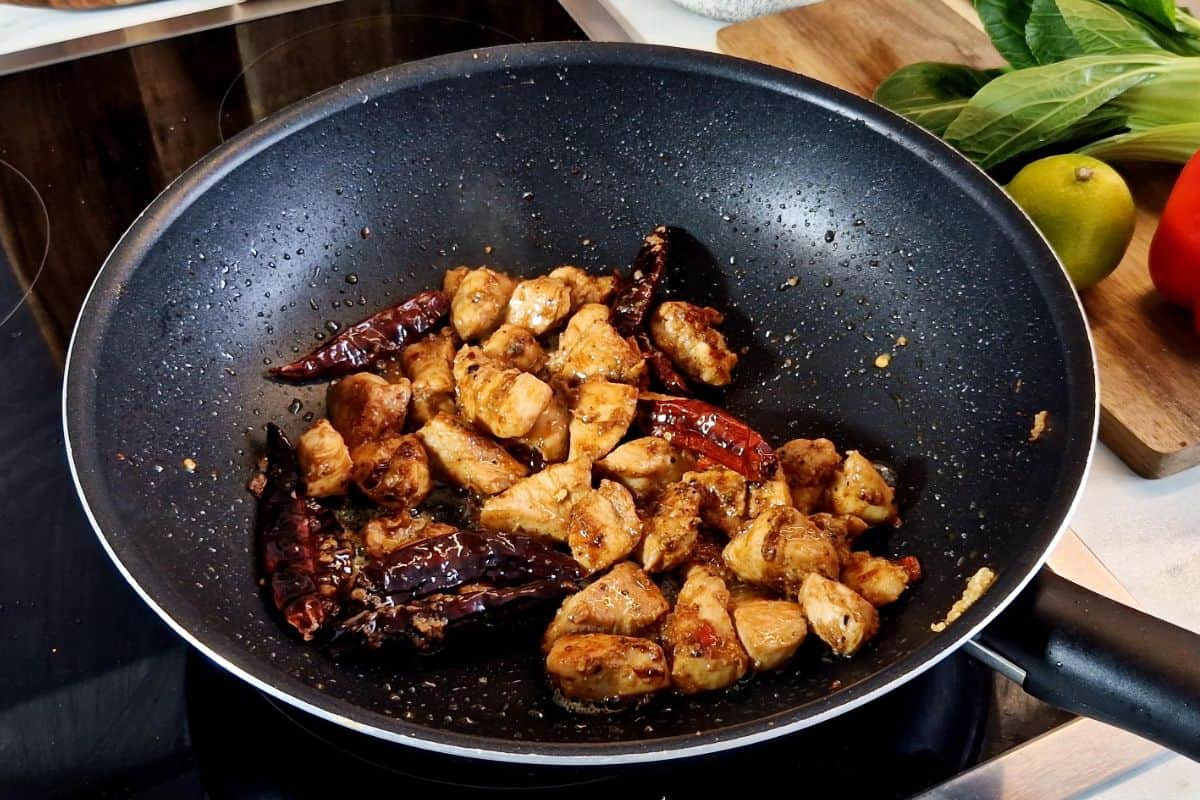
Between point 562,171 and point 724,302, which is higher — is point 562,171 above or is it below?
above

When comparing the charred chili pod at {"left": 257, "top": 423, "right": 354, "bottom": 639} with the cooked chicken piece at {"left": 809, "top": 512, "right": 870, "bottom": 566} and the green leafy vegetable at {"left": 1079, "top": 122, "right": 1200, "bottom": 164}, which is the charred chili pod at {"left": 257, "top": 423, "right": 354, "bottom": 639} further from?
the green leafy vegetable at {"left": 1079, "top": 122, "right": 1200, "bottom": 164}

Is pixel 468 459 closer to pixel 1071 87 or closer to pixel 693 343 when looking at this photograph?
pixel 693 343

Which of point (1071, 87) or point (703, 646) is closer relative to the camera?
point (703, 646)

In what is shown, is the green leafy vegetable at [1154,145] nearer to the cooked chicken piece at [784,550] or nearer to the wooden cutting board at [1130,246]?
the wooden cutting board at [1130,246]

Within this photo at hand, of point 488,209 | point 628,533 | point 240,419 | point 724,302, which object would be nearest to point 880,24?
point 724,302

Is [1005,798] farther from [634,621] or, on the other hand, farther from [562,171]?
[562,171]

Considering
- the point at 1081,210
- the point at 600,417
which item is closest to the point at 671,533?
the point at 600,417

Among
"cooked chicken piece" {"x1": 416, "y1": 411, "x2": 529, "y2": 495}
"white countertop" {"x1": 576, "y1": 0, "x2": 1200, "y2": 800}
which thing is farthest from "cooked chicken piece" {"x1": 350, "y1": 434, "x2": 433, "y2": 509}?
"white countertop" {"x1": 576, "y1": 0, "x2": 1200, "y2": 800}
